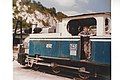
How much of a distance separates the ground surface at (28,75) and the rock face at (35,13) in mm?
435

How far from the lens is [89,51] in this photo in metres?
2.67

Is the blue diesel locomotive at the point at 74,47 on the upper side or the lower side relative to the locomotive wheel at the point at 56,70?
upper

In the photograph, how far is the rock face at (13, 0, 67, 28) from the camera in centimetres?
245

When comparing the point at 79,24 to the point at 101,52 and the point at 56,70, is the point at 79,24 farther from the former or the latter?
the point at 56,70

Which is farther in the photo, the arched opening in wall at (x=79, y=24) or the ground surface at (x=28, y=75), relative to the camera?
the arched opening in wall at (x=79, y=24)

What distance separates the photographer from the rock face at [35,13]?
2.45 metres

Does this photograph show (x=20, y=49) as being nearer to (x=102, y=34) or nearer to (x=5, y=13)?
(x=5, y=13)

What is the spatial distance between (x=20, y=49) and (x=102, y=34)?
828mm

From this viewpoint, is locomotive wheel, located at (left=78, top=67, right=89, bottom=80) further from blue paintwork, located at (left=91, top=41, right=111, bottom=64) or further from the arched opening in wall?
the arched opening in wall

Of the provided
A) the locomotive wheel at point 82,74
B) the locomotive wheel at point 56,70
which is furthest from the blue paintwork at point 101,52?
the locomotive wheel at point 56,70

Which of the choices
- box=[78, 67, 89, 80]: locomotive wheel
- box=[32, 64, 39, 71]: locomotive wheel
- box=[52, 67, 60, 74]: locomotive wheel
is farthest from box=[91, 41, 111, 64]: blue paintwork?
box=[32, 64, 39, 71]: locomotive wheel

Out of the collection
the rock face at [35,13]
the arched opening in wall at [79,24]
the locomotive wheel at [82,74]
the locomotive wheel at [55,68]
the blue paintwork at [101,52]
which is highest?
the rock face at [35,13]

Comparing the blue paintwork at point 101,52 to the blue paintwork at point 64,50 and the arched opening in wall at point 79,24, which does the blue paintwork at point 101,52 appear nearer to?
the blue paintwork at point 64,50

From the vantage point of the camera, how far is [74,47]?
8.71 feet
